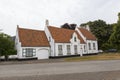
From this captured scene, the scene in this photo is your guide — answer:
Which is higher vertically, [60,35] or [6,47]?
[60,35]

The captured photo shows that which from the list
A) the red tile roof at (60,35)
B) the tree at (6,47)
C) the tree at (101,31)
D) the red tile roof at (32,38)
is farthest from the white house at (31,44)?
the tree at (101,31)

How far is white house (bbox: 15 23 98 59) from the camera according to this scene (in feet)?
117

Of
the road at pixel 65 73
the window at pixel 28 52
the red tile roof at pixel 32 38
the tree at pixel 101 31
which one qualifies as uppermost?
the tree at pixel 101 31

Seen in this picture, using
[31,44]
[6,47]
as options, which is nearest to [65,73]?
[31,44]

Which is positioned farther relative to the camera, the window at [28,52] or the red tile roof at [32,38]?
the red tile roof at [32,38]

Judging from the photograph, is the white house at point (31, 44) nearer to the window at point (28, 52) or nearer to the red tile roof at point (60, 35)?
the window at point (28, 52)

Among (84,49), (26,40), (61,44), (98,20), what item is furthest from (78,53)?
(98,20)

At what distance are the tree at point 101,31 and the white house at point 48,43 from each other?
15.8m

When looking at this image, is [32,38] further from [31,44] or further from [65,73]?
[65,73]

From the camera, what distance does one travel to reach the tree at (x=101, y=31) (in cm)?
6263

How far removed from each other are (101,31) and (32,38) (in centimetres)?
3194

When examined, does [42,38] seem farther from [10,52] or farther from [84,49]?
[84,49]

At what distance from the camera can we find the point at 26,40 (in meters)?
36.4

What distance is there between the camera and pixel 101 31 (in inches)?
2485
